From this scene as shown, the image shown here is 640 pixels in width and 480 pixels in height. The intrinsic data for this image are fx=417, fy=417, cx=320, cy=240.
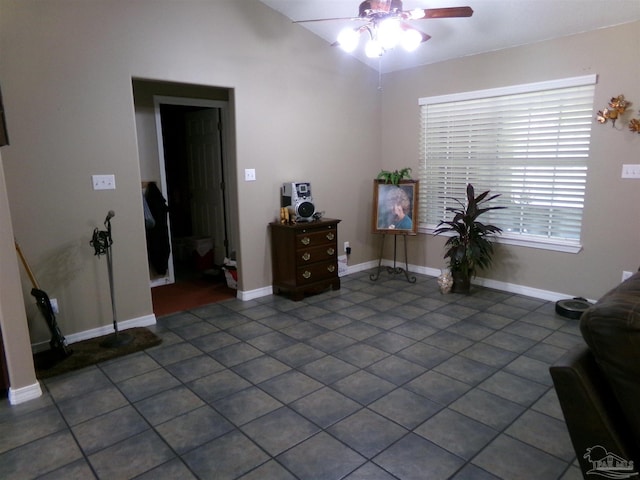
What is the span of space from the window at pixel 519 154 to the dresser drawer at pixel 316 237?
4.46ft

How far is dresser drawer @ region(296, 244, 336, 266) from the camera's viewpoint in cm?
420

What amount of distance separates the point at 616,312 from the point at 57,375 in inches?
123

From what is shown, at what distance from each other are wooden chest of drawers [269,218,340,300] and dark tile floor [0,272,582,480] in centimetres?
61

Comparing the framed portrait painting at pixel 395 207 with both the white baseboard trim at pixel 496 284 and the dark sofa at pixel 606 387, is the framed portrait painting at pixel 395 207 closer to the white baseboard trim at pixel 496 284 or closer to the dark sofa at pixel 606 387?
the white baseboard trim at pixel 496 284

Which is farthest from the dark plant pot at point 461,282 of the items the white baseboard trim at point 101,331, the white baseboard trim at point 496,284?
the white baseboard trim at point 101,331

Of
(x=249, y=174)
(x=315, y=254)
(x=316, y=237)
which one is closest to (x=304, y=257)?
(x=315, y=254)

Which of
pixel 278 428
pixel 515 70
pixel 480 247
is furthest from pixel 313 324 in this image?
pixel 515 70

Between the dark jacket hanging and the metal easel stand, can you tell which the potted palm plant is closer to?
the metal easel stand

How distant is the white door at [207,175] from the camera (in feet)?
17.2

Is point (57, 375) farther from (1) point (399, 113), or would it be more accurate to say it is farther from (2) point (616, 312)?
(1) point (399, 113)

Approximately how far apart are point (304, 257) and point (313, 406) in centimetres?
198

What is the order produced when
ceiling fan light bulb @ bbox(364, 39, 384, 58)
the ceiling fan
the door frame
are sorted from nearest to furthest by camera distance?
the ceiling fan, ceiling fan light bulb @ bbox(364, 39, 384, 58), the door frame

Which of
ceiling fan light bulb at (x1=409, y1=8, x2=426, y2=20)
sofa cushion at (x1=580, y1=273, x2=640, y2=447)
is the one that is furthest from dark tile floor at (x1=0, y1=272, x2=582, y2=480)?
ceiling fan light bulb at (x1=409, y1=8, x2=426, y2=20)

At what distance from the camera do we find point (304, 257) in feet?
13.9
